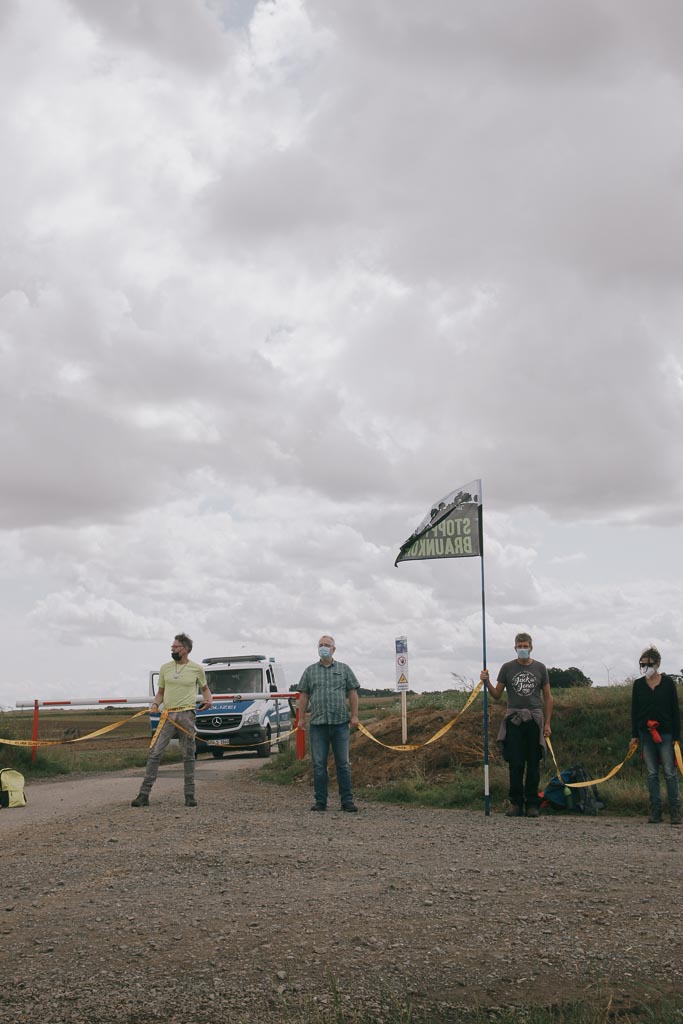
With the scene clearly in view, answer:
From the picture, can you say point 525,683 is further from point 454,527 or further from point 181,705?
point 181,705

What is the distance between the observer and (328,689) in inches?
537

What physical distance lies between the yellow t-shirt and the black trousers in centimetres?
393

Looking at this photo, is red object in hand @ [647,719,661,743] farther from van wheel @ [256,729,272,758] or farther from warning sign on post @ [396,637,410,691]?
van wheel @ [256,729,272,758]

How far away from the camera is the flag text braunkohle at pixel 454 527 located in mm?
13844

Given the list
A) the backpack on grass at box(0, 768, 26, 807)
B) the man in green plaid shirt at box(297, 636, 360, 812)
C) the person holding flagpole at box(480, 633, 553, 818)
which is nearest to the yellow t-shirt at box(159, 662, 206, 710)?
the man in green plaid shirt at box(297, 636, 360, 812)

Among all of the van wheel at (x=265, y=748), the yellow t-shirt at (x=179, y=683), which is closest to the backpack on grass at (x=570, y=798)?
the yellow t-shirt at (x=179, y=683)

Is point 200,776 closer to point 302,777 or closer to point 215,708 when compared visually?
point 302,777

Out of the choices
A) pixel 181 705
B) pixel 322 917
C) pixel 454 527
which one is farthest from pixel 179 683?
pixel 322 917

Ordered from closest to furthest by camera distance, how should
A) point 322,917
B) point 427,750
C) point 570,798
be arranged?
1. point 322,917
2. point 570,798
3. point 427,750

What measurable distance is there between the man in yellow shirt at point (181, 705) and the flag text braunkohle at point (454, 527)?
3348 millimetres

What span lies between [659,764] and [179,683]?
5926 millimetres

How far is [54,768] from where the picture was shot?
66.6 ft

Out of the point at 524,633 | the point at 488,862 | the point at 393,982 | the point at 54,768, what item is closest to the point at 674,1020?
the point at 393,982

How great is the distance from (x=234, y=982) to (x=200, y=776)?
13.9 meters
